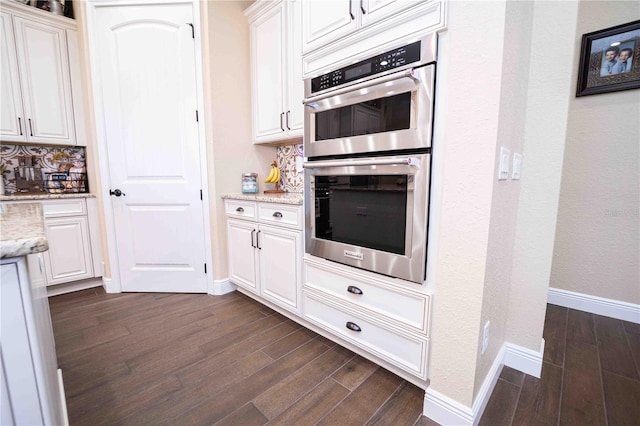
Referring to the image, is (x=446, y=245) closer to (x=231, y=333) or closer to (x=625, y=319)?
(x=231, y=333)

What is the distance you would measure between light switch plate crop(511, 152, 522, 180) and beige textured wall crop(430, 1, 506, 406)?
36cm

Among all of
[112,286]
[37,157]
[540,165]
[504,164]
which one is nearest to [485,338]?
[504,164]

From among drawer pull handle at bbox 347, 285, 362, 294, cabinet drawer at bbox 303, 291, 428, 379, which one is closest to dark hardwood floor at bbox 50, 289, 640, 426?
cabinet drawer at bbox 303, 291, 428, 379

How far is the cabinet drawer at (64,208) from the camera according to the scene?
2369 millimetres

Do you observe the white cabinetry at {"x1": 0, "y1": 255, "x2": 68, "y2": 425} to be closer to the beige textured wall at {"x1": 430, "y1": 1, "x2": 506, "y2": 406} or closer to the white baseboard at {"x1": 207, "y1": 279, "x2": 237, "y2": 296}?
the beige textured wall at {"x1": 430, "y1": 1, "x2": 506, "y2": 406}

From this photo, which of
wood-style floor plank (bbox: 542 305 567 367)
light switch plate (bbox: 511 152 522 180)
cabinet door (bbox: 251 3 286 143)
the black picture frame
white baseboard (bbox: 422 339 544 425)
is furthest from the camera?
cabinet door (bbox: 251 3 286 143)

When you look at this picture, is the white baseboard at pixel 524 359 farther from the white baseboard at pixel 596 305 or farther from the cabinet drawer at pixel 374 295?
the white baseboard at pixel 596 305

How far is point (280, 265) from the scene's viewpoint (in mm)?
1968

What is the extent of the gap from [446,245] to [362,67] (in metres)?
0.95

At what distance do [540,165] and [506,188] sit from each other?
37cm

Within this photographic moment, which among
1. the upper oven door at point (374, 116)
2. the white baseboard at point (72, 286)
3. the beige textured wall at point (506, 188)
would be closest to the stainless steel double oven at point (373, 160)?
the upper oven door at point (374, 116)

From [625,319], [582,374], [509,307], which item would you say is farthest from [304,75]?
[625,319]

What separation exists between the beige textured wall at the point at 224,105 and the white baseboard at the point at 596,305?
2841 mm

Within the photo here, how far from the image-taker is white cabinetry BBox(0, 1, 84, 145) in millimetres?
2287
